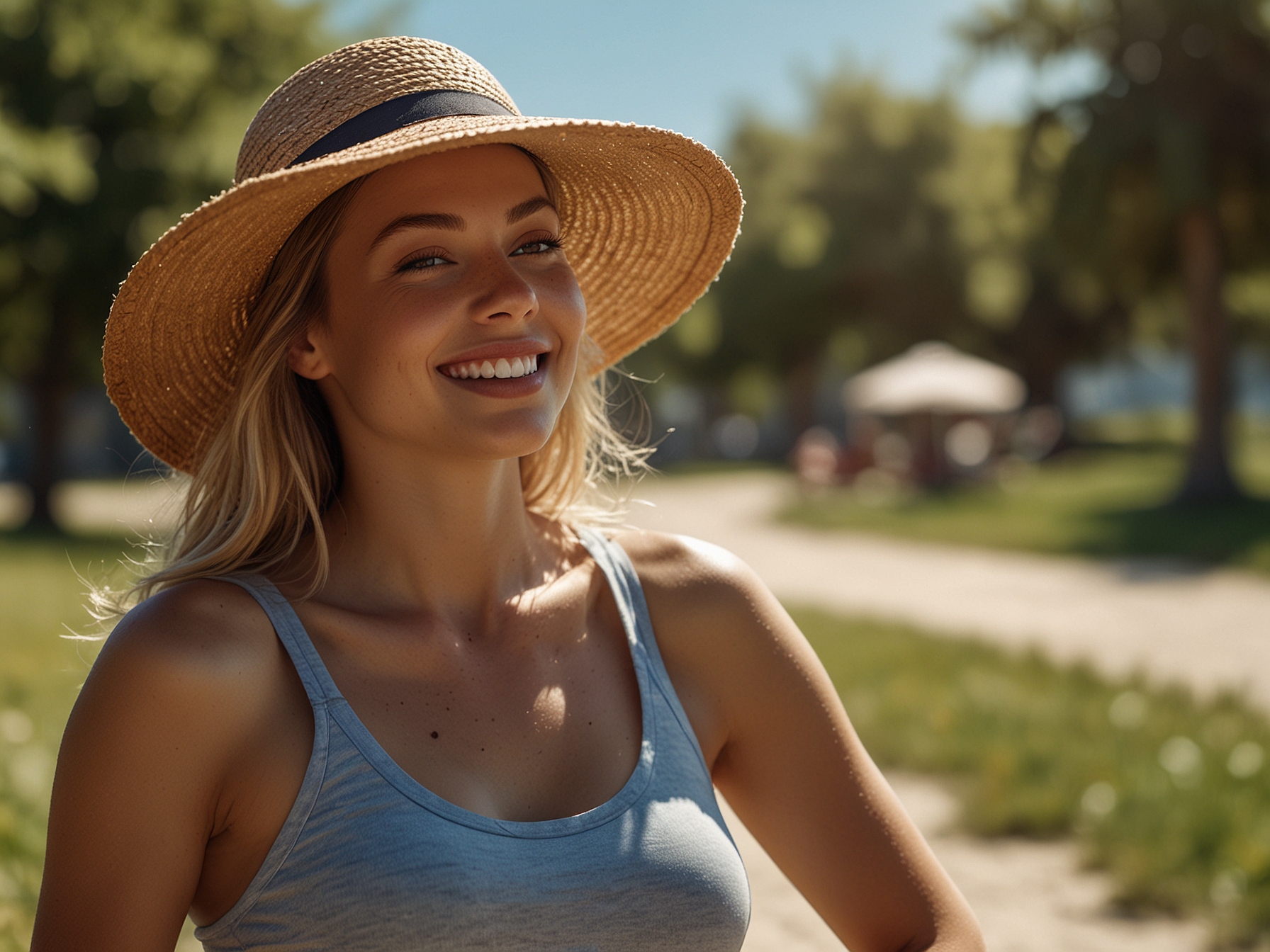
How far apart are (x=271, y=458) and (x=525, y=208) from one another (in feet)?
1.78

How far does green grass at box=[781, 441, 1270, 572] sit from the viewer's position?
13609mm

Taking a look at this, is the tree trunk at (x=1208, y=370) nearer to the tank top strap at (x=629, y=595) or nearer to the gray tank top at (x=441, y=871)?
the tank top strap at (x=629, y=595)

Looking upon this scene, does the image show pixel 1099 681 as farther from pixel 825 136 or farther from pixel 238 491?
pixel 825 136

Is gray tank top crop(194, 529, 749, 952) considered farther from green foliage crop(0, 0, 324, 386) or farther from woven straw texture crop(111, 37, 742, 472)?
green foliage crop(0, 0, 324, 386)

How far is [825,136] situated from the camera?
36.4m

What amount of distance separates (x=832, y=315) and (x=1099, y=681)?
30.4m

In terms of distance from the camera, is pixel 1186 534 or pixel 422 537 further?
Answer: pixel 1186 534

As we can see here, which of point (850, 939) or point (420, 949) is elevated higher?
point (420, 949)

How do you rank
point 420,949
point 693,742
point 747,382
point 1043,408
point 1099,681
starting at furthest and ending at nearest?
1. point 747,382
2. point 1043,408
3. point 1099,681
4. point 693,742
5. point 420,949

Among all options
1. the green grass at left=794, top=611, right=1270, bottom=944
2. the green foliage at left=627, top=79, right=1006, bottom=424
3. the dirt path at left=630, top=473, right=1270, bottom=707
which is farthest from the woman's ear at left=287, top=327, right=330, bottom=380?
the green foliage at left=627, top=79, right=1006, bottom=424

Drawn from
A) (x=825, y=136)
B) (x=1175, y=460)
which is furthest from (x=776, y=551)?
(x=825, y=136)

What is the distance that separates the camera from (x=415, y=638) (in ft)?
5.92

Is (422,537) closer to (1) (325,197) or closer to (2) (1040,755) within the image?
(1) (325,197)

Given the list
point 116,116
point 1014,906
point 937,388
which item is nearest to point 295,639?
point 1014,906
